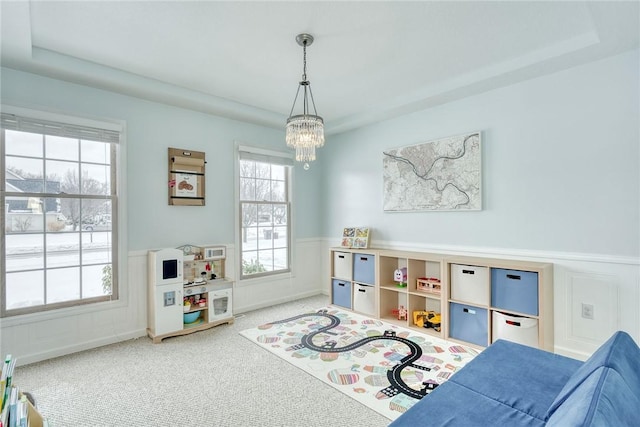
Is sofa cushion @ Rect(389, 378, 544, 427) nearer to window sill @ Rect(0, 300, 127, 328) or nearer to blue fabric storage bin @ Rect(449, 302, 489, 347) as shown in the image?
blue fabric storage bin @ Rect(449, 302, 489, 347)

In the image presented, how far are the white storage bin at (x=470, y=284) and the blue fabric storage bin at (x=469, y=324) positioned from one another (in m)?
0.08

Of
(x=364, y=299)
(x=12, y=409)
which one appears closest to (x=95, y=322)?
(x=12, y=409)

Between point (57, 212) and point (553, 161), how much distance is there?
14.9ft

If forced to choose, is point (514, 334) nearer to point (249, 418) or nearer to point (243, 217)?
point (249, 418)

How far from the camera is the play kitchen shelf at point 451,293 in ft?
9.14

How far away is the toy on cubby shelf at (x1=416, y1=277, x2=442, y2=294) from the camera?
11.5 feet

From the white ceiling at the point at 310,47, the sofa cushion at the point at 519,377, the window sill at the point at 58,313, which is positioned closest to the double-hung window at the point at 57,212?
the window sill at the point at 58,313


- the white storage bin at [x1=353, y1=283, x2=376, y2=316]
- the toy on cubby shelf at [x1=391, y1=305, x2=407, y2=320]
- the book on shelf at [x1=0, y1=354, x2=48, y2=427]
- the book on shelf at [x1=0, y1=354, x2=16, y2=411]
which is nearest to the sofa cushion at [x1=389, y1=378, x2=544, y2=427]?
the book on shelf at [x1=0, y1=354, x2=48, y2=427]

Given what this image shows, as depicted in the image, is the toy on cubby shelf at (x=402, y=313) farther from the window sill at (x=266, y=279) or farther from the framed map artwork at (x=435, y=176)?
the window sill at (x=266, y=279)

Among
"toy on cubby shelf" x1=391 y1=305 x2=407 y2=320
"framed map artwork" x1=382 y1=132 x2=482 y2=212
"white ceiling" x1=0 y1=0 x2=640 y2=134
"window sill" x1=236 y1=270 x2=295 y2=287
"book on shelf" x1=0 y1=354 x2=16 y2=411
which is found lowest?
"toy on cubby shelf" x1=391 y1=305 x2=407 y2=320

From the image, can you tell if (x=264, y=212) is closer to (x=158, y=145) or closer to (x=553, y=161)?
(x=158, y=145)

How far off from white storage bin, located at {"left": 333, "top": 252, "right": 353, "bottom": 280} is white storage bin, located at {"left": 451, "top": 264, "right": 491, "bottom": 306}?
137 cm

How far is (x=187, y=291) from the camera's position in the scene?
351 cm

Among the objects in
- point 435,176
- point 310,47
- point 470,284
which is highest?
point 310,47
